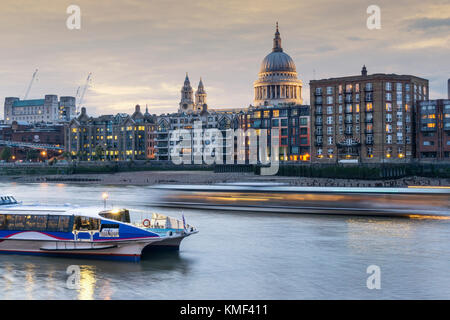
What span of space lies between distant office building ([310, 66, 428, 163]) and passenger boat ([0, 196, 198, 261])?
12119cm

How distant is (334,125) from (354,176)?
3383cm

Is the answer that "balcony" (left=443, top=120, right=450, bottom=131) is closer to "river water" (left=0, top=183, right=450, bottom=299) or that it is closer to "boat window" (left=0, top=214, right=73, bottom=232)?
"river water" (left=0, top=183, right=450, bottom=299)

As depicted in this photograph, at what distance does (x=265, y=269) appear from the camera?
3609 cm

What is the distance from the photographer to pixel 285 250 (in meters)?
42.6

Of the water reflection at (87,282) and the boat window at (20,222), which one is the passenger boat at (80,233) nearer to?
the boat window at (20,222)

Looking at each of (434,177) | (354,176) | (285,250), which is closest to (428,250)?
(285,250)

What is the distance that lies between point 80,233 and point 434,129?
132 m

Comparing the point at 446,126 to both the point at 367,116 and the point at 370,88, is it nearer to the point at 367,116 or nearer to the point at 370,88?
the point at 367,116

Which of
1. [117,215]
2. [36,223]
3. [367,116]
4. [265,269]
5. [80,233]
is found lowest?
[265,269]

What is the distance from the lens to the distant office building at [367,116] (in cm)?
15200

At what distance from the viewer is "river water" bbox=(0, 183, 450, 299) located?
30531mm

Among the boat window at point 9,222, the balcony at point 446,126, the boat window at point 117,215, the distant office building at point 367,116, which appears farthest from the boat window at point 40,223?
the balcony at point 446,126

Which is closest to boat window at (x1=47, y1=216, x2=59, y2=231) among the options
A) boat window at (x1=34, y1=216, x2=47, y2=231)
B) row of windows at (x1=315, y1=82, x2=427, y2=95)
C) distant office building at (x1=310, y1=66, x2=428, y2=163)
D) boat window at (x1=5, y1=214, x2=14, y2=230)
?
boat window at (x1=34, y1=216, x2=47, y2=231)

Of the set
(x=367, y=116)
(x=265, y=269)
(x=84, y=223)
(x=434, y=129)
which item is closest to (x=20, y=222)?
(x=84, y=223)
